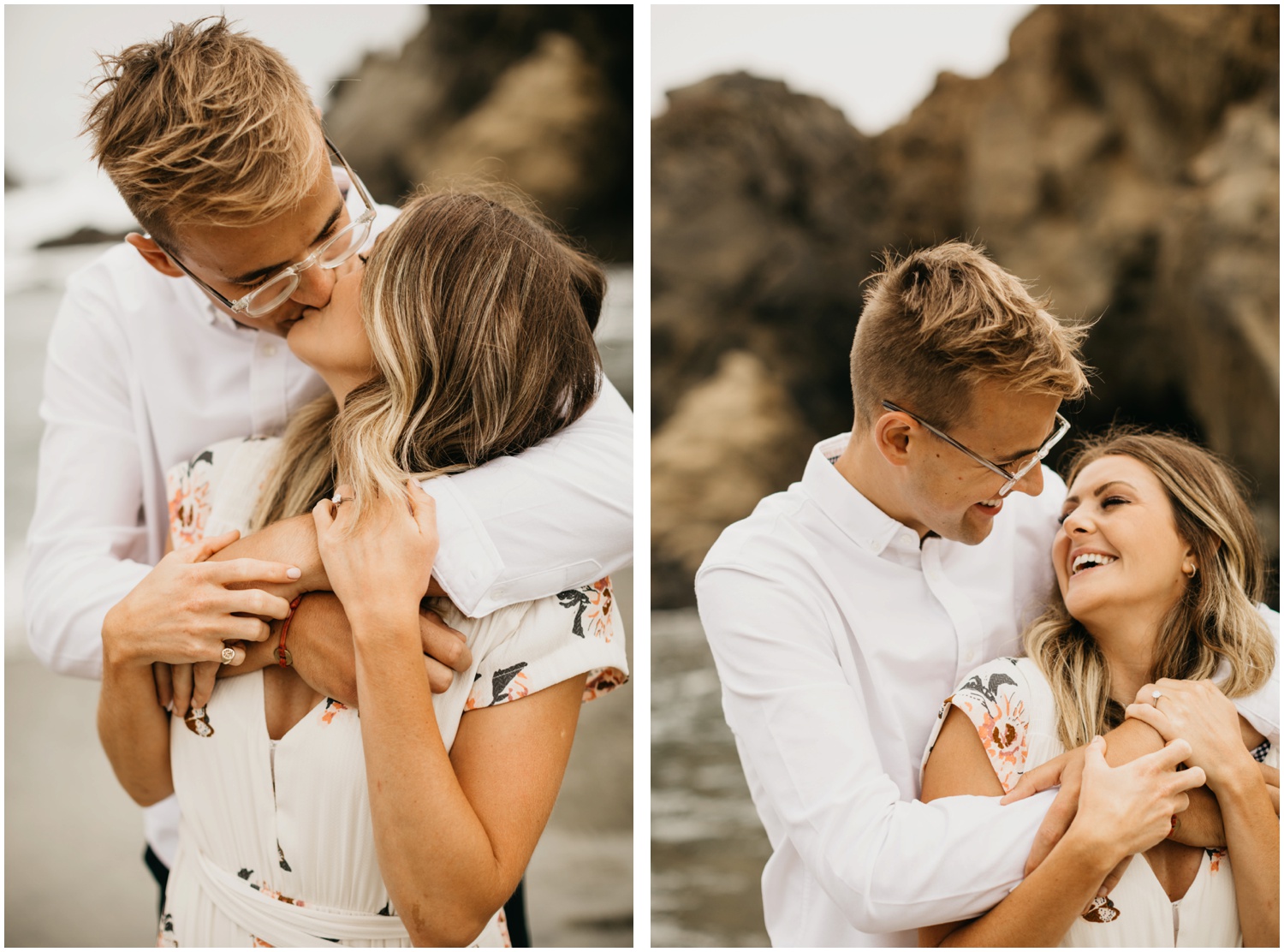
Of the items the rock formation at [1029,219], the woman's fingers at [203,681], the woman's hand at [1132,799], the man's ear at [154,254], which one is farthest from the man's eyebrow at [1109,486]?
the rock formation at [1029,219]

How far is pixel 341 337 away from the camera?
138cm

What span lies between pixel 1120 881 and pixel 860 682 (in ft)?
1.49

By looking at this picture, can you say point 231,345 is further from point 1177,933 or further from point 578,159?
point 578,159

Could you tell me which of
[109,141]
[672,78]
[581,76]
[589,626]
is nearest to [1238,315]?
[672,78]

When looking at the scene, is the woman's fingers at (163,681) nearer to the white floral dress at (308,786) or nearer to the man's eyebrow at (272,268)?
the white floral dress at (308,786)

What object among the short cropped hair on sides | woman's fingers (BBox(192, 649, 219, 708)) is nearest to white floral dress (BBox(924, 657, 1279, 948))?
the short cropped hair on sides

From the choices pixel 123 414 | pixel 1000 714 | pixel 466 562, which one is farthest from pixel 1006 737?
pixel 123 414

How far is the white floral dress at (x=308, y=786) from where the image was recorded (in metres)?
1.34

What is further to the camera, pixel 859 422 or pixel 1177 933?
pixel 859 422

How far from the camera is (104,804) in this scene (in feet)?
11.7

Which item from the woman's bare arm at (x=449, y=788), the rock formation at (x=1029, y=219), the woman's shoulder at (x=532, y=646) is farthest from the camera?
the rock formation at (x=1029, y=219)

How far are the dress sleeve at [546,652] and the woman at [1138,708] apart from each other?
1.89 ft

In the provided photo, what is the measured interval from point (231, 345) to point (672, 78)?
4.80 m

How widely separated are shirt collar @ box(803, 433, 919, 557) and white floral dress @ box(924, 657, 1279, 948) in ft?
0.85
